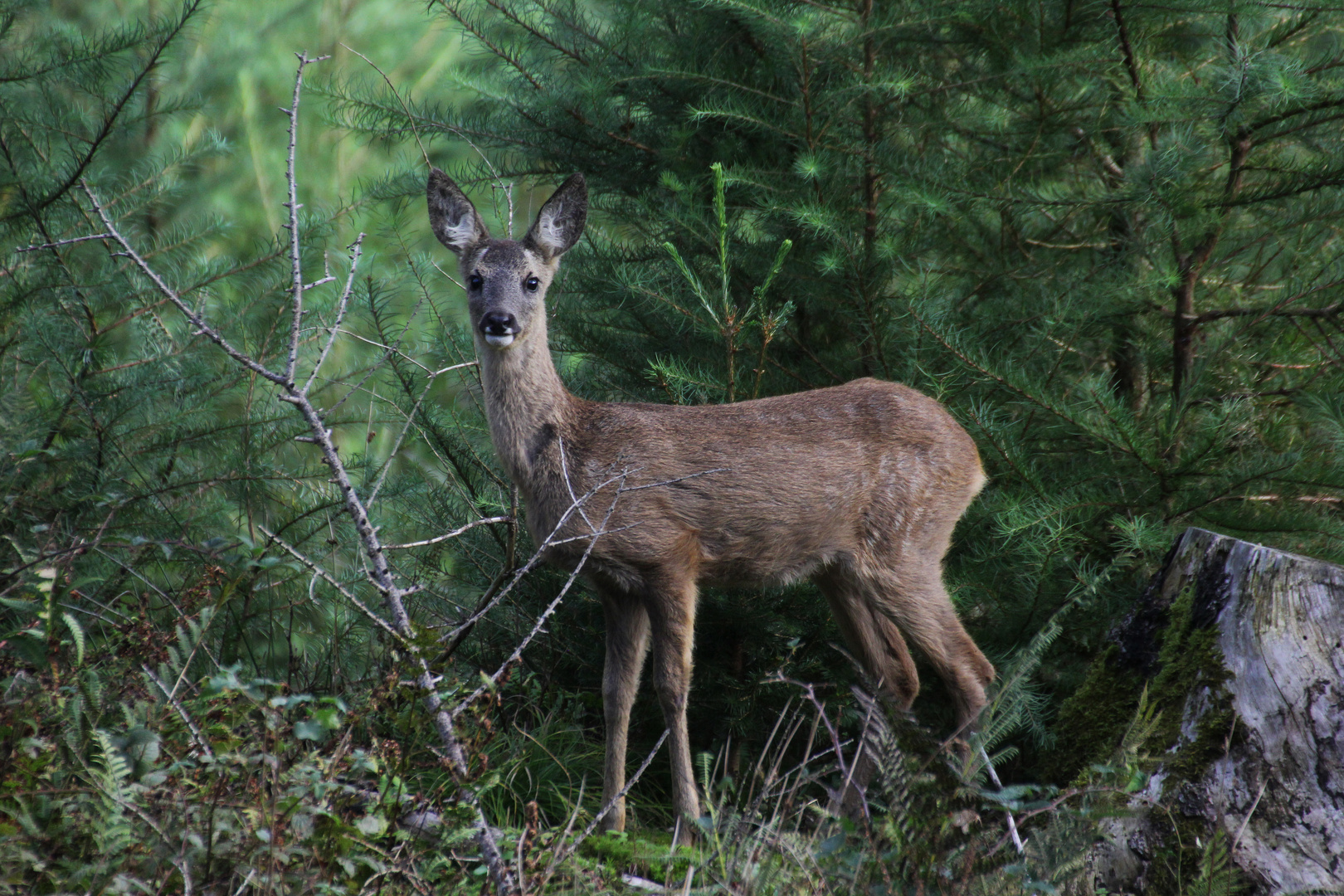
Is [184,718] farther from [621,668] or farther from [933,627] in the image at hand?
[933,627]

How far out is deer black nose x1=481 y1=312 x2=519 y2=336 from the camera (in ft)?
14.0

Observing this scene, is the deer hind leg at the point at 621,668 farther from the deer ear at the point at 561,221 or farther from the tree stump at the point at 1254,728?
the tree stump at the point at 1254,728

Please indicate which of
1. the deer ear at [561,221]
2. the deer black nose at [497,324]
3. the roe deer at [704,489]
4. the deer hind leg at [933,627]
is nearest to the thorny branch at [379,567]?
the roe deer at [704,489]

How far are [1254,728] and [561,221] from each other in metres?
3.09

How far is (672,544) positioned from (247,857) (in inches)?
77.8

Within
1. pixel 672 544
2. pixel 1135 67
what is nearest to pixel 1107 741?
pixel 672 544

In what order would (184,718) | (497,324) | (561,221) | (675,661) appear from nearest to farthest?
(184,718) < (675,661) < (497,324) < (561,221)

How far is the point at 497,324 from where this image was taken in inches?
168

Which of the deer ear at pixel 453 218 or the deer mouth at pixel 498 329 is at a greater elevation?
the deer ear at pixel 453 218

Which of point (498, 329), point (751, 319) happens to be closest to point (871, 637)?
point (751, 319)

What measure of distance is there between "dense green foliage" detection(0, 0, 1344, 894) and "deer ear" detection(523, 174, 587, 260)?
0.40 meters

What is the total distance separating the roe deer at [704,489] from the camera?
4.16 m

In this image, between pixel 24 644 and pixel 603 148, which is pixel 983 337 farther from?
pixel 24 644

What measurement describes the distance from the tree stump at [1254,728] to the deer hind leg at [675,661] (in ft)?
4.94
